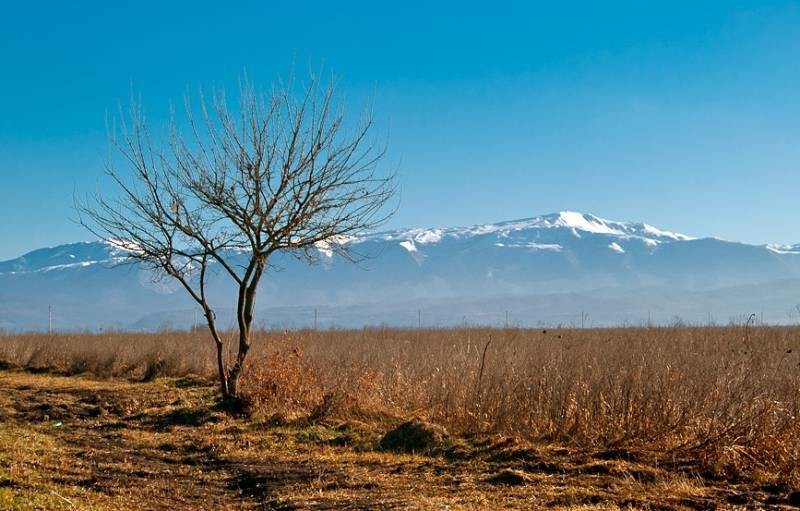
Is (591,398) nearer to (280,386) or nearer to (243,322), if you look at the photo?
(280,386)

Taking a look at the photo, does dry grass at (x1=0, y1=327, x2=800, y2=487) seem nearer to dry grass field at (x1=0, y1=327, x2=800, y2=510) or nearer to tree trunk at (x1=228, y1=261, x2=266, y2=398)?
dry grass field at (x1=0, y1=327, x2=800, y2=510)

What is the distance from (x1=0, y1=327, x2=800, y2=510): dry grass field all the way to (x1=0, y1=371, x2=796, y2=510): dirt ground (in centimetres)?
3

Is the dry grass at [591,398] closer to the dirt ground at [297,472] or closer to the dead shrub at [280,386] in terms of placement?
the dead shrub at [280,386]

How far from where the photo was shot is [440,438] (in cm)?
1109

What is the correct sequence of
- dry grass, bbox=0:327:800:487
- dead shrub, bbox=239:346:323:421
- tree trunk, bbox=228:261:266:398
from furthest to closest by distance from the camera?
1. tree trunk, bbox=228:261:266:398
2. dead shrub, bbox=239:346:323:421
3. dry grass, bbox=0:327:800:487

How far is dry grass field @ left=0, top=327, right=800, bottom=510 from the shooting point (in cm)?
838

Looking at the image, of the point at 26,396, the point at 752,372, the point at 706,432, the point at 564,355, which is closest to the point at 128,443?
the point at 26,396

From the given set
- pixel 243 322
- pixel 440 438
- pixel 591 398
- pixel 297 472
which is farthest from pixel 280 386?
pixel 591 398

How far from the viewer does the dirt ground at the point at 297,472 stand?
801cm

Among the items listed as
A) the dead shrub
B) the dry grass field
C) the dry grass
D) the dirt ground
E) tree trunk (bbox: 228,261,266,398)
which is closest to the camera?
the dirt ground

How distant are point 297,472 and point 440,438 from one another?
2.19 m

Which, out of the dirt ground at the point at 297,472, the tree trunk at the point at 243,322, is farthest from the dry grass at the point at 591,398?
the dirt ground at the point at 297,472

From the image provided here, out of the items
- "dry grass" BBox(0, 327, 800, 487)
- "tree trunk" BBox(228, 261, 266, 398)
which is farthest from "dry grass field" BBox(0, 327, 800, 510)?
"tree trunk" BBox(228, 261, 266, 398)

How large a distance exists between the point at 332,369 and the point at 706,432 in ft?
24.0
